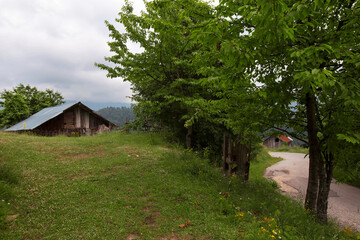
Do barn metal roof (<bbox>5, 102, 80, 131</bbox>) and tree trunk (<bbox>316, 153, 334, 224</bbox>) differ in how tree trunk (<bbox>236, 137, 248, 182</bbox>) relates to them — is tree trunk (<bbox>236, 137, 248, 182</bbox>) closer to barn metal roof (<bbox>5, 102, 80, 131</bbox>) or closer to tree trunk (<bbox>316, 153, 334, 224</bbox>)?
tree trunk (<bbox>316, 153, 334, 224</bbox>)

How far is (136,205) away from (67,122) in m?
21.5

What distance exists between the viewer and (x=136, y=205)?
4.77 m

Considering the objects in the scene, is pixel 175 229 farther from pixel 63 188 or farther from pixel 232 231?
pixel 63 188

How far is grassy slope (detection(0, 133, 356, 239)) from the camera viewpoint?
3.71m

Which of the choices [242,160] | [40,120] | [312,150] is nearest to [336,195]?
[242,160]

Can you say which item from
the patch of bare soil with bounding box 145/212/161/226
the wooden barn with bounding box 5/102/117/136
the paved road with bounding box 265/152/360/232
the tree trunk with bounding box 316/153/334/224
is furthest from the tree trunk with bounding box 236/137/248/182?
the wooden barn with bounding box 5/102/117/136

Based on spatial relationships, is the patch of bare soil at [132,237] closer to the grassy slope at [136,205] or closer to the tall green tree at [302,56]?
the grassy slope at [136,205]

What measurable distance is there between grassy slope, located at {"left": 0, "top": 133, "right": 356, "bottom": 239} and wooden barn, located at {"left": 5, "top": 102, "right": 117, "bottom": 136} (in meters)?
13.9

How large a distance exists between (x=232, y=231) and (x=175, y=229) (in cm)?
117

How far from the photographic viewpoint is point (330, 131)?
14.7ft

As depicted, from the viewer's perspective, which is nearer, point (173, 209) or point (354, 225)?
point (173, 209)

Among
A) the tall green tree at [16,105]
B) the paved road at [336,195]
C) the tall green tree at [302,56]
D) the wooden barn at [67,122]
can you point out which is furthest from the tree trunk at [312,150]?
the tall green tree at [16,105]

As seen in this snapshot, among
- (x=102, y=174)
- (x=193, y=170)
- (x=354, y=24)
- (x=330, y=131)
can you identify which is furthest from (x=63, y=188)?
(x=354, y=24)

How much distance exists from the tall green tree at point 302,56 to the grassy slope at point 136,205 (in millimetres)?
2015
